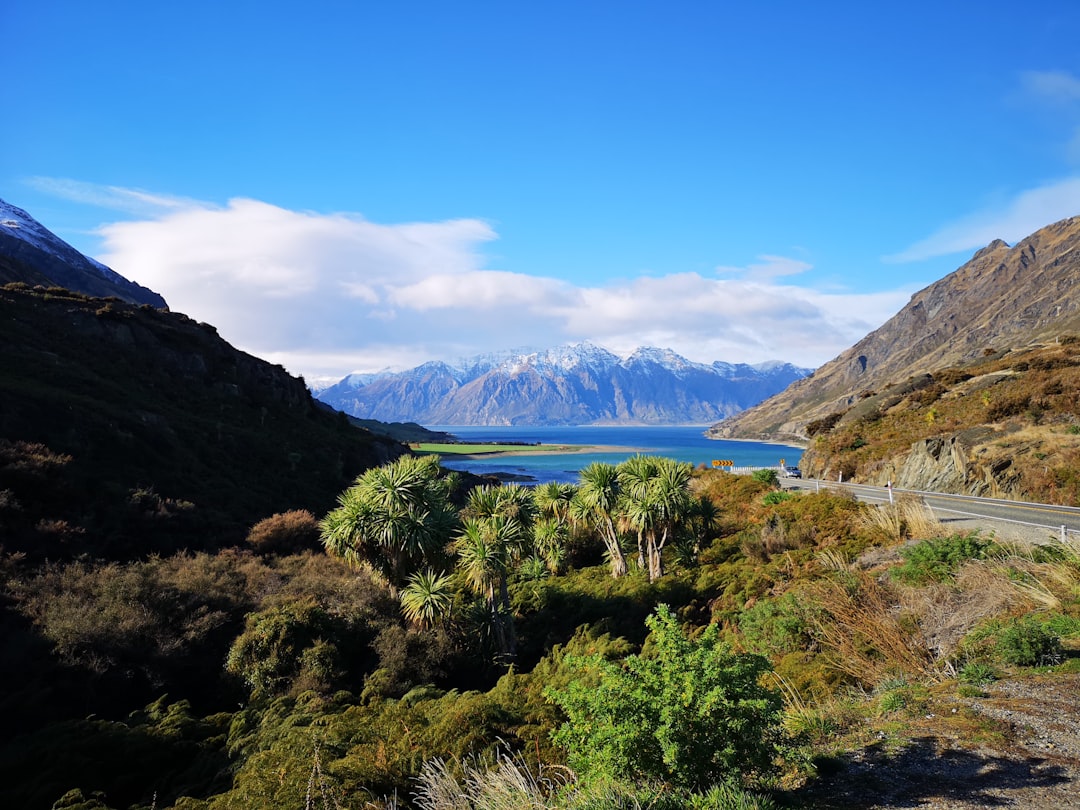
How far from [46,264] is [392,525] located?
126243 mm

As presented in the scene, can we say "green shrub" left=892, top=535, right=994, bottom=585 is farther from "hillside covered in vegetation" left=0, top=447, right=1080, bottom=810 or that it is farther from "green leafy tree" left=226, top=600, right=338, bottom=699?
"green leafy tree" left=226, top=600, right=338, bottom=699

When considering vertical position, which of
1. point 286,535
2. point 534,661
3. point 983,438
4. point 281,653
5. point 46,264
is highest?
point 46,264

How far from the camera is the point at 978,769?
218 inches

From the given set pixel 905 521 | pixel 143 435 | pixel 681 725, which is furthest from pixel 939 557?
pixel 143 435

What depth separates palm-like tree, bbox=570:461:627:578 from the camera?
2483 cm

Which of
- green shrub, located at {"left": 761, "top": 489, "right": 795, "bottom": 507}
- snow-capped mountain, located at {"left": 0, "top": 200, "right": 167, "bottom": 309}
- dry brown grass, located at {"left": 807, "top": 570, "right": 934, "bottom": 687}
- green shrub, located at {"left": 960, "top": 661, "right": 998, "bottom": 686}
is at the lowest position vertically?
dry brown grass, located at {"left": 807, "top": 570, "right": 934, "bottom": 687}

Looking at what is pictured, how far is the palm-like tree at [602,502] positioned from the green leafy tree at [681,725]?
767 inches

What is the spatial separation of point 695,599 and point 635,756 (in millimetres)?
16593

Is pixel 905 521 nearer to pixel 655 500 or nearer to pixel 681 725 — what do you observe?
pixel 655 500

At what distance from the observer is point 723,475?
120ft

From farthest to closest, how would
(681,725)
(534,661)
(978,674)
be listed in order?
(534,661), (978,674), (681,725)

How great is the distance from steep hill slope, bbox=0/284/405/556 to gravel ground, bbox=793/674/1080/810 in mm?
27322

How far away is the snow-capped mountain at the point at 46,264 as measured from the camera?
245 feet

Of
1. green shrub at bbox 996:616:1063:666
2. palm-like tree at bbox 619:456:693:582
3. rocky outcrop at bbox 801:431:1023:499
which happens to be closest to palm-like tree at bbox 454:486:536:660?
palm-like tree at bbox 619:456:693:582
